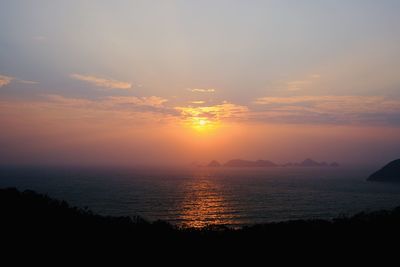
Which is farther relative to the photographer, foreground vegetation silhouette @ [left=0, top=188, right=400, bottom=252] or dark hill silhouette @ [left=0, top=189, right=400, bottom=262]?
foreground vegetation silhouette @ [left=0, top=188, right=400, bottom=252]

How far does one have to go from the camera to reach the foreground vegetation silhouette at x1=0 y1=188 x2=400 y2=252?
952 inches

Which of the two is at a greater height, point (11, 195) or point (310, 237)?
point (11, 195)

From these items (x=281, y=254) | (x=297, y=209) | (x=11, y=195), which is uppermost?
(x=11, y=195)

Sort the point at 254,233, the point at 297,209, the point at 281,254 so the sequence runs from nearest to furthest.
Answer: the point at 281,254 < the point at 254,233 < the point at 297,209

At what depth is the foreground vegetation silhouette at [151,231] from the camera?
2419 cm

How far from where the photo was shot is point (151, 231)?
2727 cm

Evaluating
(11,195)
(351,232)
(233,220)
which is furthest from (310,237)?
(233,220)

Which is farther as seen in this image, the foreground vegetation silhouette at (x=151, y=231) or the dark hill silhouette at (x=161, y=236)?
the foreground vegetation silhouette at (x=151, y=231)

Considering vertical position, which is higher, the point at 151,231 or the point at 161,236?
the point at 151,231

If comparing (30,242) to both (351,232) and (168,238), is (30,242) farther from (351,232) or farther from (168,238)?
(351,232)

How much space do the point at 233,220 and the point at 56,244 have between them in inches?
1854

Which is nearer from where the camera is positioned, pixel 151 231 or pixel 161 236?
pixel 161 236

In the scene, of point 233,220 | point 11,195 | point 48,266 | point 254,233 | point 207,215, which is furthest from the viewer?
point 207,215

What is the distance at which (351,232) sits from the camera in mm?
26750
